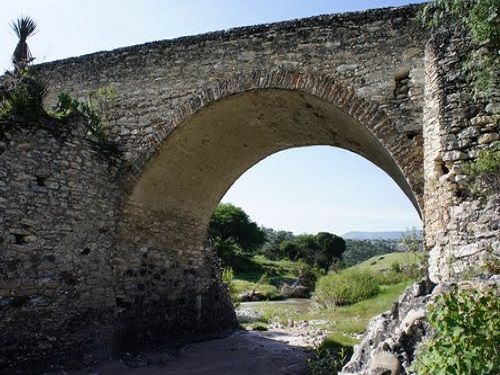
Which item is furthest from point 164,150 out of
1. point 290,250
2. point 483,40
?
point 290,250

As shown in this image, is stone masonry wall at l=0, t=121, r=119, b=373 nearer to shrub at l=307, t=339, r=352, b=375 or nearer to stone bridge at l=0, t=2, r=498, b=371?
stone bridge at l=0, t=2, r=498, b=371

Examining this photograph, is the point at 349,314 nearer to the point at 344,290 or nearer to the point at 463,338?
the point at 344,290

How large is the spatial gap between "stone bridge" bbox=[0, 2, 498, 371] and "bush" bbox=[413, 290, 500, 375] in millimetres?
1583

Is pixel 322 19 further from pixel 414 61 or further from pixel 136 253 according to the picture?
pixel 136 253

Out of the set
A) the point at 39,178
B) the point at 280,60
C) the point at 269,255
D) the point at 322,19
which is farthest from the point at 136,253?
the point at 269,255

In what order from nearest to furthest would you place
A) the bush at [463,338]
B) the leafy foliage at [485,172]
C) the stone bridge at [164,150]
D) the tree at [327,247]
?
the bush at [463,338]
the leafy foliage at [485,172]
the stone bridge at [164,150]
the tree at [327,247]

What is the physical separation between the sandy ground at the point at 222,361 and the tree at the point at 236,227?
2809 cm

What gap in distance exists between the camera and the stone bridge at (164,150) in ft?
18.9

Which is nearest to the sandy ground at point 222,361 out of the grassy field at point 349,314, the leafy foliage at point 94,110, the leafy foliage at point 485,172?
the grassy field at point 349,314

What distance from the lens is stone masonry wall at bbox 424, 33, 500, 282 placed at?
3.93 meters

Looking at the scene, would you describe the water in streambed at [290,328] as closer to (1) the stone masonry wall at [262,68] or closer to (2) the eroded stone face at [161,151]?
(2) the eroded stone face at [161,151]

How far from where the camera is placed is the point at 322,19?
21.0 ft

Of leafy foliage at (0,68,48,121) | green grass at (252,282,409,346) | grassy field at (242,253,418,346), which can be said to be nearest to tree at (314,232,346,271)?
grassy field at (242,253,418,346)

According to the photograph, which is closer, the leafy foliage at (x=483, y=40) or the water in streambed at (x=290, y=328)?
the leafy foliage at (x=483, y=40)
